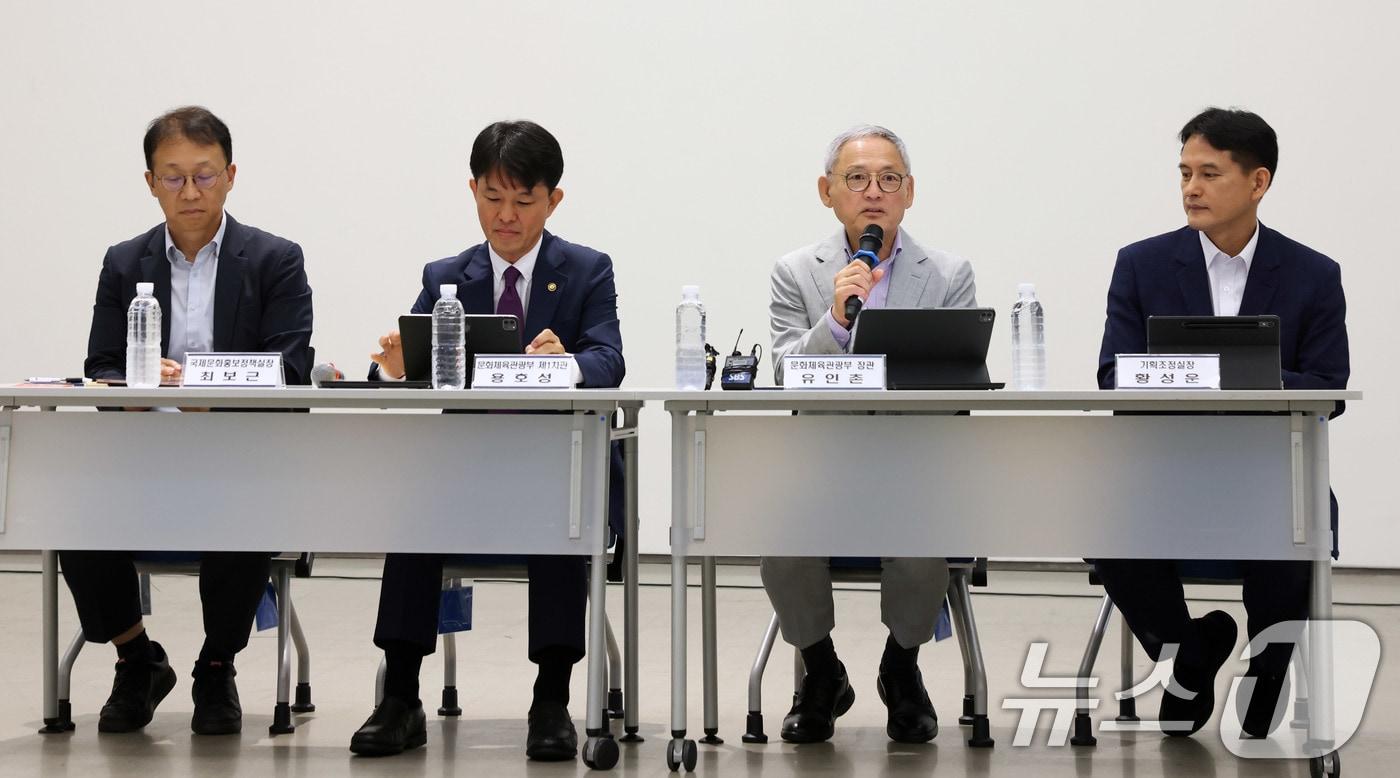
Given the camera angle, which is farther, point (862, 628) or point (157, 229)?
point (862, 628)

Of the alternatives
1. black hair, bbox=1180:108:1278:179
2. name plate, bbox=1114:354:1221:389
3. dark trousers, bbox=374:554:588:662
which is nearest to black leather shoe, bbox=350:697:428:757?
dark trousers, bbox=374:554:588:662

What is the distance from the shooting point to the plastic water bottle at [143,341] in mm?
2545

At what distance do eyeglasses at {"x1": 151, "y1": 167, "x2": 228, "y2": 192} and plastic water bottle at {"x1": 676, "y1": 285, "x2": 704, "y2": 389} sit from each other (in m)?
1.06

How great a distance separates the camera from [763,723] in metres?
2.89

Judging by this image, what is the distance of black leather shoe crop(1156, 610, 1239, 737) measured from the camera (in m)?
2.61

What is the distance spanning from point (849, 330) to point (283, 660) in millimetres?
1259

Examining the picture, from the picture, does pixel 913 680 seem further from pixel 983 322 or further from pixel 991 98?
pixel 991 98

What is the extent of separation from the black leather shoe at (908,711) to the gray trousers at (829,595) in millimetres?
82

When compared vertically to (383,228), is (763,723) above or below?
below

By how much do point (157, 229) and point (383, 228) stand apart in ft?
7.24

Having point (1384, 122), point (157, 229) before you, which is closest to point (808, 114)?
point (1384, 122)

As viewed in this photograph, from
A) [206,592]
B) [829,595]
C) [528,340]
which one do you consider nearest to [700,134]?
[528,340]

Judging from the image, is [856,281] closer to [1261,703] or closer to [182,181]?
[1261,703]

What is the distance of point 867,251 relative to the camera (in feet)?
8.91
